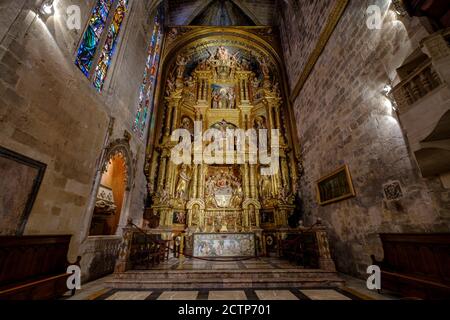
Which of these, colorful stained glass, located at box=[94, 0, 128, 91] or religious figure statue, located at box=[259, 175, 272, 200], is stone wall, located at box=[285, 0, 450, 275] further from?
colorful stained glass, located at box=[94, 0, 128, 91]

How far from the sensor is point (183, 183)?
9758 millimetres

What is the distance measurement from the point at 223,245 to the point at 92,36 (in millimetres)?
8314

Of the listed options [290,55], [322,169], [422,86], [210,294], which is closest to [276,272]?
[210,294]

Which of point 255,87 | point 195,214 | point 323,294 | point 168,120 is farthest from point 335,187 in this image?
point 255,87

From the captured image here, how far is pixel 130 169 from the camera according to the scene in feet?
24.2

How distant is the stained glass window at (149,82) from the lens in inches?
342

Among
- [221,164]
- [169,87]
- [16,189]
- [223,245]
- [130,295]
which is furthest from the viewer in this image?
[169,87]

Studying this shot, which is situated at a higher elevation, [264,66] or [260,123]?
[264,66]

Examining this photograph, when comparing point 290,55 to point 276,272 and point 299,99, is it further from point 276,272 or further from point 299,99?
point 276,272

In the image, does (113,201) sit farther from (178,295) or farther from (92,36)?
(92,36)

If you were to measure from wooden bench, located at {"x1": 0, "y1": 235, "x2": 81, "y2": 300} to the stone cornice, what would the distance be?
9966mm

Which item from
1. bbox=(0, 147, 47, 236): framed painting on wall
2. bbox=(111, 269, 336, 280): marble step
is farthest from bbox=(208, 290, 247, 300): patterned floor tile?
bbox=(0, 147, 47, 236): framed painting on wall

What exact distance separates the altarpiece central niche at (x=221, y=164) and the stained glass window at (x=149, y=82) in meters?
0.86

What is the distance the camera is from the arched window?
5156 millimetres
